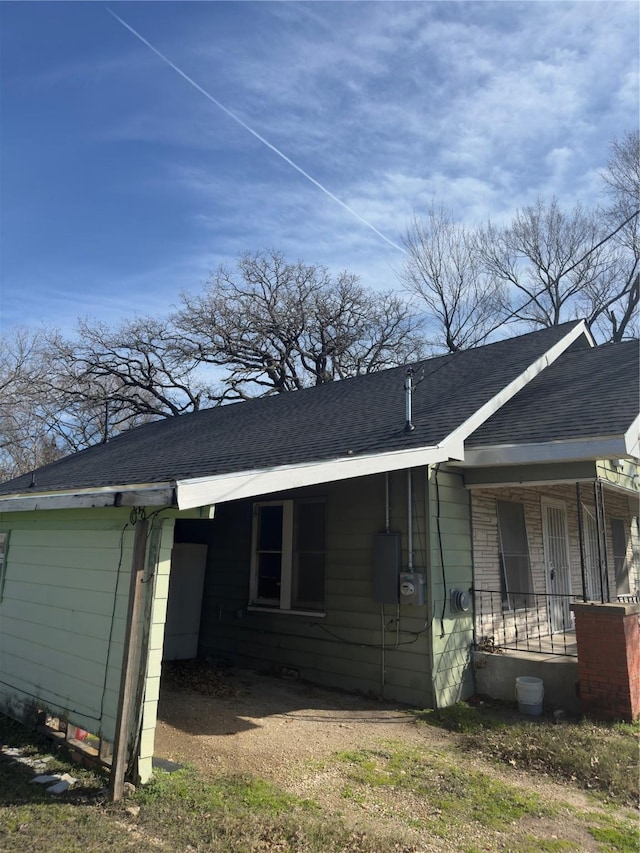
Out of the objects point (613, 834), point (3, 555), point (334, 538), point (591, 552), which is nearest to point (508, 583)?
point (334, 538)

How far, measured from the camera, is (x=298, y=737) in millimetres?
5359

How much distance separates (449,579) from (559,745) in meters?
2.15

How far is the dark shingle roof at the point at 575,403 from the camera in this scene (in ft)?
21.4

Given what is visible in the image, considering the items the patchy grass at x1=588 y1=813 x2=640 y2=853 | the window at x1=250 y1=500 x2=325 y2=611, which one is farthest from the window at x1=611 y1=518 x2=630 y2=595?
the patchy grass at x1=588 y1=813 x2=640 y2=853

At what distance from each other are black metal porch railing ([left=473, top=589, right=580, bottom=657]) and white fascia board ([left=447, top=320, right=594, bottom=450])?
6.69 feet

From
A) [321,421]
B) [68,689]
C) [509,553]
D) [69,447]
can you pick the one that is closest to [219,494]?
[68,689]

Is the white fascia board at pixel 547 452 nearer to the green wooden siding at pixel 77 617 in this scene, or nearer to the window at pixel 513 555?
the window at pixel 513 555

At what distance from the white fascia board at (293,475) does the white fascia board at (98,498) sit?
155 millimetres

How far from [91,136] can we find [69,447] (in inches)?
960

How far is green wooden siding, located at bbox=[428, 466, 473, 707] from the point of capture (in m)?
6.50

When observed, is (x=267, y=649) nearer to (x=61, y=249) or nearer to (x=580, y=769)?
(x=580, y=769)

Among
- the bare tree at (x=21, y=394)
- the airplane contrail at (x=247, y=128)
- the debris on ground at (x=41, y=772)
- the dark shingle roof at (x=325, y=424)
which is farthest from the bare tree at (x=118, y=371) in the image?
the debris on ground at (x=41, y=772)

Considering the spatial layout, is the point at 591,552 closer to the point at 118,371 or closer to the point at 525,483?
the point at 525,483

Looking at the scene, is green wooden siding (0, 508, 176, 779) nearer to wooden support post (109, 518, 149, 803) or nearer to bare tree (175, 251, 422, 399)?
wooden support post (109, 518, 149, 803)
